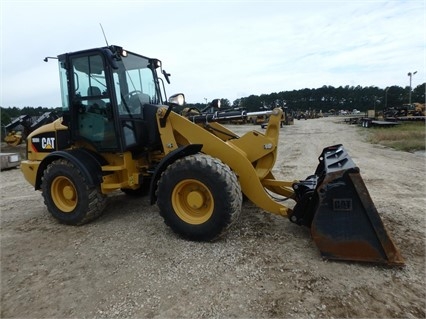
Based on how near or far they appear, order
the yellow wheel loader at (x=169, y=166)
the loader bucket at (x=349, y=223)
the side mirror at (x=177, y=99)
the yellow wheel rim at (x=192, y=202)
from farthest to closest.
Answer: the side mirror at (x=177, y=99) → the yellow wheel rim at (x=192, y=202) → the yellow wheel loader at (x=169, y=166) → the loader bucket at (x=349, y=223)

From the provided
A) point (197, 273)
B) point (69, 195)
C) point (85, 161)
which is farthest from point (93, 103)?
point (197, 273)

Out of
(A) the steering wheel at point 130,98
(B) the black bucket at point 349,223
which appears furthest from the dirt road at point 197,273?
(A) the steering wheel at point 130,98

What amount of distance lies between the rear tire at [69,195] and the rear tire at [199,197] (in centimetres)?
126

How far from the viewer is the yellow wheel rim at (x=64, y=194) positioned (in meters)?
4.94

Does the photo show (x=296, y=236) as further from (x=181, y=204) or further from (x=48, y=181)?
(x=48, y=181)

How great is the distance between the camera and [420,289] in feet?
9.49

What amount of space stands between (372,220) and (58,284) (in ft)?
Result: 10.2

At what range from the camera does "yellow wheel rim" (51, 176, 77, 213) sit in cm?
494

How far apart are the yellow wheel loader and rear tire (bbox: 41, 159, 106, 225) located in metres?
0.01

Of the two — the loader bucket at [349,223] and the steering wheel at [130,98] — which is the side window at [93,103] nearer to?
the steering wheel at [130,98]

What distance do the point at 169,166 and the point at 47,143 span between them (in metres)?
2.57

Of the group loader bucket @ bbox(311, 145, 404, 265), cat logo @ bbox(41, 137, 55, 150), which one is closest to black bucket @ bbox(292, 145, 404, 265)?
loader bucket @ bbox(311, 145, 404, 265)

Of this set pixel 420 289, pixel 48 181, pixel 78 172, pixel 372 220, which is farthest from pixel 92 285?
pixel 420 289

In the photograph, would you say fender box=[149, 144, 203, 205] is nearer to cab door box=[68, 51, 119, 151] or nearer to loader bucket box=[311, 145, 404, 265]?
cab door box=[68, 51, 119, 151]
